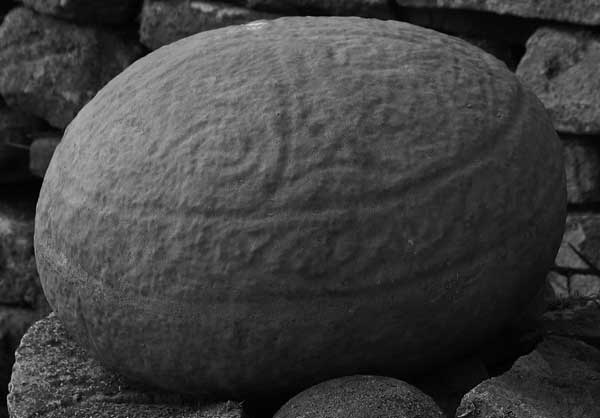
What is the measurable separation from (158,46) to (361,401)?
2540mm

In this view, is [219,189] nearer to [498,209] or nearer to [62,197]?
[62,197]

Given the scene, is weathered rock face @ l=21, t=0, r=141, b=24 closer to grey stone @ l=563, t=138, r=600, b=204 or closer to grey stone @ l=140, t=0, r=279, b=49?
grey stone @ l=140, t=0, r=279, b=49

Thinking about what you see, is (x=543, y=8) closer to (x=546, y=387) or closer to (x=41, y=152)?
(x=546, y=387)

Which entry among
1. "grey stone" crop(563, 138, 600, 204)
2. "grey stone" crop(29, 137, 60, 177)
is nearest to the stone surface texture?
"grey stone" crop(29, 137, 60, 177)

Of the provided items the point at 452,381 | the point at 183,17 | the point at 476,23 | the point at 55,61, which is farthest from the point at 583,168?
the point at 55,61

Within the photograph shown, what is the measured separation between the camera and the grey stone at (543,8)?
291 centimetres

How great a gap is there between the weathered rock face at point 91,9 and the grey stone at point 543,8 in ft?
4.93

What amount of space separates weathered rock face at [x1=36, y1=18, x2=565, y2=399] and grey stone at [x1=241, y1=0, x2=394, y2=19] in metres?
1.42

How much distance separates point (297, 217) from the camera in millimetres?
1681

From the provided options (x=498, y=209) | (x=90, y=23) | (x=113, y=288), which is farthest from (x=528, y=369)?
(x=90, y=23)

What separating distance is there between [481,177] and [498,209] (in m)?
0.08

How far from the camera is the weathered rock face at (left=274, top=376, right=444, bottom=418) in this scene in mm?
1622

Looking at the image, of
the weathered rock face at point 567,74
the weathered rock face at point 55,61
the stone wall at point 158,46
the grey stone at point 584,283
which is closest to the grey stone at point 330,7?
the stone wall at point 158,46

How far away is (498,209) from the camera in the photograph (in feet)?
5.87
